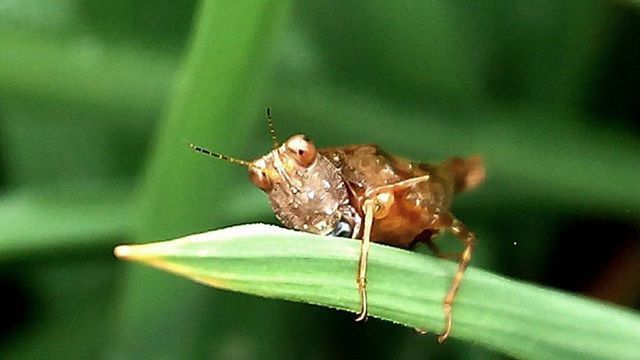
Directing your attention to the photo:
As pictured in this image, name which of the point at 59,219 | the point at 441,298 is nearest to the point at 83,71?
the point at 59,219

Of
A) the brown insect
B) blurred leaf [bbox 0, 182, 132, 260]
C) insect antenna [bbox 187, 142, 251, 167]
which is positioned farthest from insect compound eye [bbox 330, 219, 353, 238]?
blurred leaf [bbox 0, 182, 132, 260]

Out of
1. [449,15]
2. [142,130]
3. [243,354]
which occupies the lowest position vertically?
[243,354]

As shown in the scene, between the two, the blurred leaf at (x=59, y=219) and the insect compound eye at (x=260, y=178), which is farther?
the blurred leaf at (x=59, y=219)

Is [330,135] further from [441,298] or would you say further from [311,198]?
[441,298]

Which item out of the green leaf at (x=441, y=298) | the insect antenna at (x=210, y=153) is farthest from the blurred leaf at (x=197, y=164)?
the green leaf at (x=441, y=298)

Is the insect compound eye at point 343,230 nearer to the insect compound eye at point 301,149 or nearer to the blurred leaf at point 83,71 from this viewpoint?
the insect compound eye at point 301,149

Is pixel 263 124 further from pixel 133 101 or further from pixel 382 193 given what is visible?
pixel 382 193

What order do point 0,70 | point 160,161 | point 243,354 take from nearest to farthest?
point 160,161 → point 0,70 → point 243,354

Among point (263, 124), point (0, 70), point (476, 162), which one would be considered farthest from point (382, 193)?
point (0, 70)
